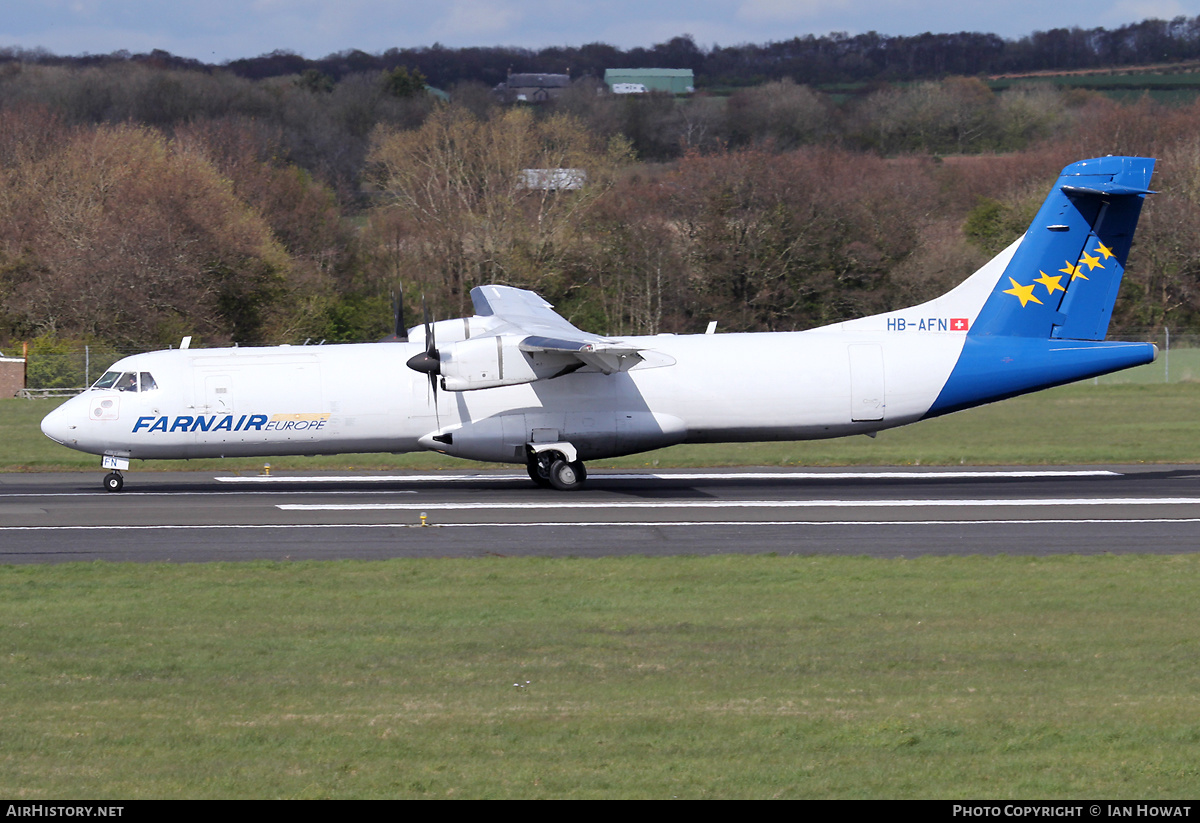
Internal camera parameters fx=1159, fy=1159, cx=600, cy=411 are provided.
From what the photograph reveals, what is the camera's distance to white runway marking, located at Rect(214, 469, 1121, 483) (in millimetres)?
25859

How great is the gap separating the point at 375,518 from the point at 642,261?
117ft

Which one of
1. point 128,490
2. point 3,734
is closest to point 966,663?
point 3,734

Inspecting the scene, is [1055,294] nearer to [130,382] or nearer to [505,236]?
[130,382]

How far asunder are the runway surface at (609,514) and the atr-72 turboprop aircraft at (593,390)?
1.09 metres

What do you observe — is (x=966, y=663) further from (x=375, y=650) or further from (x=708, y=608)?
(x=375, y=650)

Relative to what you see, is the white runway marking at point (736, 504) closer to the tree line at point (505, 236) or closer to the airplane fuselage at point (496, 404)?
the airplane fuselage at point (496, 404)

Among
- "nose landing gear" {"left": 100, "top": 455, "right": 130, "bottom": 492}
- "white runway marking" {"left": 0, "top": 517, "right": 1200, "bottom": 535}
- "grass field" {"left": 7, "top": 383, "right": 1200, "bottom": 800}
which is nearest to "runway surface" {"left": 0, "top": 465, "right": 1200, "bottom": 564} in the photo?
"white runway marking" {"left": 0, "top": 517, "right": 1200, "bottom": 535}

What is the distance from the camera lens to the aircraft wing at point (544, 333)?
21031 mm

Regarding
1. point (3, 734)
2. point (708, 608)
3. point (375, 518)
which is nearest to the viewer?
point (3, 734)

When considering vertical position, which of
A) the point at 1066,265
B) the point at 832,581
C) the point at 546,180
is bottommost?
the point at 832,581

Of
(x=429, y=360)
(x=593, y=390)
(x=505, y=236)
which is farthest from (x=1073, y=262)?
(x=505, y=236)

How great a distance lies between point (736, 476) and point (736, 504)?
474cm

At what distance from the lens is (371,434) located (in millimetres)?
23234

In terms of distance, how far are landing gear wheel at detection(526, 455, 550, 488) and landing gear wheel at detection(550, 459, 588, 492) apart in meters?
0.13
